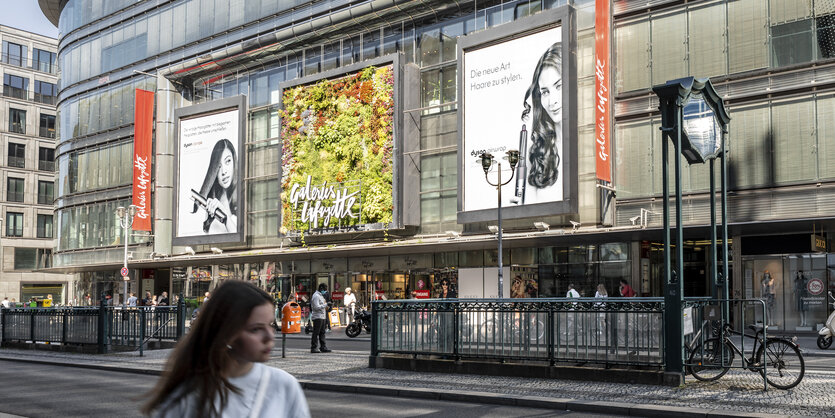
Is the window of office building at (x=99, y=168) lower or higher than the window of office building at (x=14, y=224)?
higher

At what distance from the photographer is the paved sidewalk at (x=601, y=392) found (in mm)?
10367

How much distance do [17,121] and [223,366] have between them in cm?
8519

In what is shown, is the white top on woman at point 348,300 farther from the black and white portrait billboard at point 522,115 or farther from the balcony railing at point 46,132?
the balcony railing at point 46,132

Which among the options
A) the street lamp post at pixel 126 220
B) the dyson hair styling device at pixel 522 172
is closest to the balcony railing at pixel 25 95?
the street lamp post at pixel 126 220

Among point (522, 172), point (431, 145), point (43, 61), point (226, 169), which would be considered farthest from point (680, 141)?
point (43, 61)

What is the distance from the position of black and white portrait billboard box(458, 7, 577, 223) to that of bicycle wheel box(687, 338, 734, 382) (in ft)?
56.0

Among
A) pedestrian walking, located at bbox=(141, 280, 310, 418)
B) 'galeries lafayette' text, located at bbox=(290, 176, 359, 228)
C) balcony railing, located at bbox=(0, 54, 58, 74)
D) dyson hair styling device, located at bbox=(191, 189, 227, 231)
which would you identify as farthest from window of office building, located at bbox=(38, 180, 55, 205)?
pedestrian walking, located at bbox=(141, 280, 310, 418)

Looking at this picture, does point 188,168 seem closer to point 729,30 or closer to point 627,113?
point 627,113

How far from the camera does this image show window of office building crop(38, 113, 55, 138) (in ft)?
263

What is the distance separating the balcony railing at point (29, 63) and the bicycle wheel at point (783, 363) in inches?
3218

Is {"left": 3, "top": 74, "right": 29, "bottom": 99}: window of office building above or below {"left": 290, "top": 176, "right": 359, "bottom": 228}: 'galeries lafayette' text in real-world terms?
above

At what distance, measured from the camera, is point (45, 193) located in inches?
3137

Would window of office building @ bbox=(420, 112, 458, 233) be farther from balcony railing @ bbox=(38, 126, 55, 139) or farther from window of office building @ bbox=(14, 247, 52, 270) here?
balcony railing @ bbox=(38, 126, 55, 139)

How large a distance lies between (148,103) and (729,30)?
3291cm
